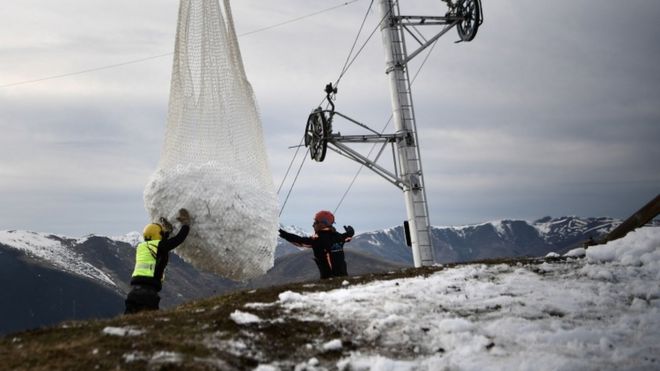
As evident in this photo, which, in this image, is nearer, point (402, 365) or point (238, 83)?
point (402, 365)

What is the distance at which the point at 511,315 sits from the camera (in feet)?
23.5

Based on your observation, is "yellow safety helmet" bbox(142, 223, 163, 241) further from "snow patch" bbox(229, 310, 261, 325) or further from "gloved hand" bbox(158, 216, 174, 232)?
"snow patch" bbox(229, 310, 261, 325)

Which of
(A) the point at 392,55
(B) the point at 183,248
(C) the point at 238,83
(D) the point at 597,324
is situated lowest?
(D) the point at 597,324

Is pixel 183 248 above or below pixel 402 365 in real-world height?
above

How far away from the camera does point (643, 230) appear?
33.4 feet

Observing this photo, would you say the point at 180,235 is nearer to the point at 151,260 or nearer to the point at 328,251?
the point at 151,260

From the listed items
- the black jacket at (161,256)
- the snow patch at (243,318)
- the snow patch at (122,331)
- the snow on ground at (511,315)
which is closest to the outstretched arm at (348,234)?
the snow on ground at (511,315)

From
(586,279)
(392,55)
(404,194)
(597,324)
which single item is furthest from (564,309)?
(392,55)

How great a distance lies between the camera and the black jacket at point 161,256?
909 cm

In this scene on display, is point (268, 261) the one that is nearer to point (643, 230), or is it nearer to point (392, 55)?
point (643, 230)

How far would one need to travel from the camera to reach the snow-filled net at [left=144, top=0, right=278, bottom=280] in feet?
30.1

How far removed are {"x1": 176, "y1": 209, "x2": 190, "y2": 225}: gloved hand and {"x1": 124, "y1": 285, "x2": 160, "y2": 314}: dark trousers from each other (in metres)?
1.47

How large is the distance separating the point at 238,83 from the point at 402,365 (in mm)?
6342

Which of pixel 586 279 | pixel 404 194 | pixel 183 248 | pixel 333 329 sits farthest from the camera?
pixel 404 194
